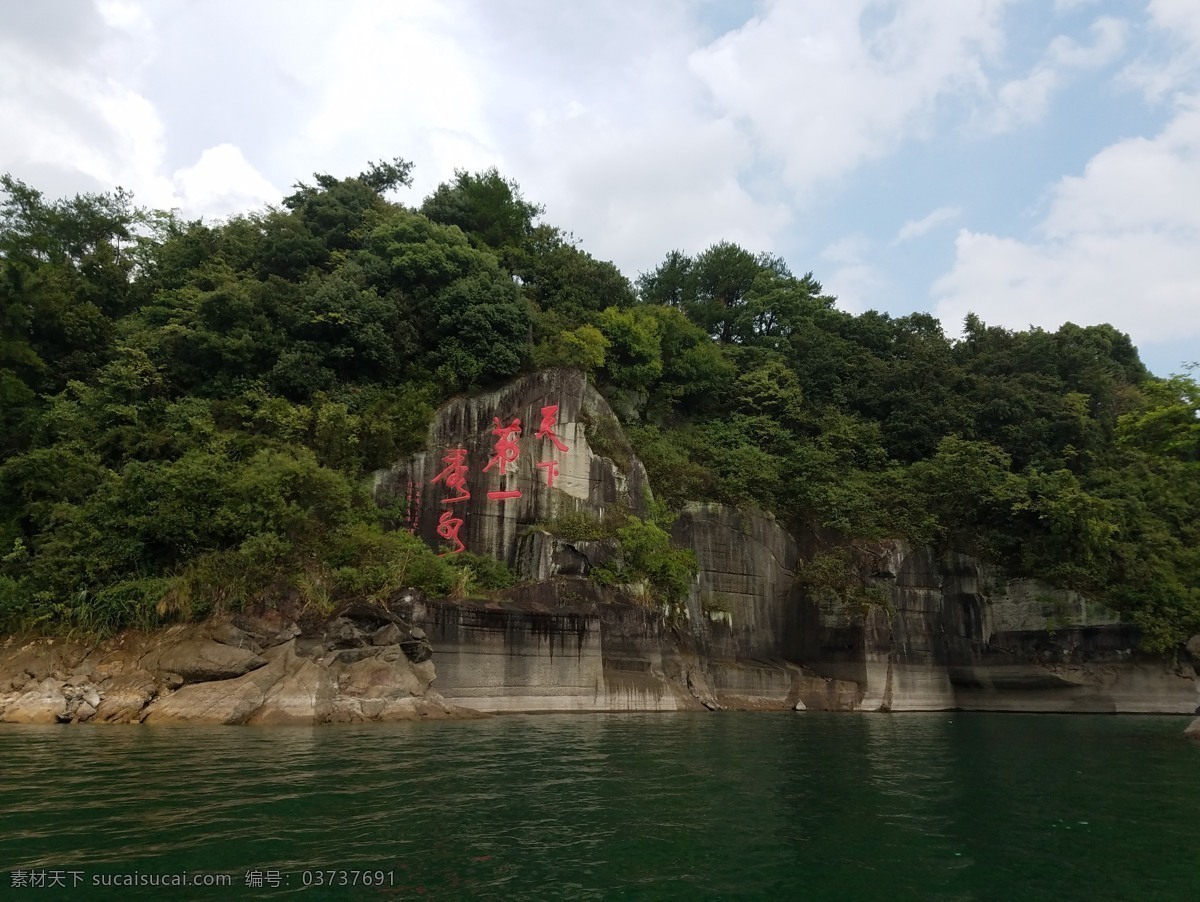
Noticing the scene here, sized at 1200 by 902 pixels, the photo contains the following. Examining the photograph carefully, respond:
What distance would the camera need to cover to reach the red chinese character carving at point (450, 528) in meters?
20.5

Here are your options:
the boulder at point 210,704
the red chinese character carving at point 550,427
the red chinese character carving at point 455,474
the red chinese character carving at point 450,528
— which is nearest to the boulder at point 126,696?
the boulder at point 210,704

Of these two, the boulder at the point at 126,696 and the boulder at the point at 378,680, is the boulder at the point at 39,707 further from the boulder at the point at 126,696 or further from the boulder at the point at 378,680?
the boulder at the point at 378,680

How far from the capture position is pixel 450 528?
20641 mm

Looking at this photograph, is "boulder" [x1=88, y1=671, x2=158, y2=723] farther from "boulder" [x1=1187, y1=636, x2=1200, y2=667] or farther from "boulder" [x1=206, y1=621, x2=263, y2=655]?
"boulder" [x1=1187, y1=636, x2=1200, y2=667]

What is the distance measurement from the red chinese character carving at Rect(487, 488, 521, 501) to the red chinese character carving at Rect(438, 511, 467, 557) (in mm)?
1117

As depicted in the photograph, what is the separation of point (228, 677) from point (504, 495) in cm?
883

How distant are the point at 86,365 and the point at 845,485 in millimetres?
25578

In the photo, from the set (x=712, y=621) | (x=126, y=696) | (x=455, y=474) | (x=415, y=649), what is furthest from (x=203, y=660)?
(x=712, y=621)

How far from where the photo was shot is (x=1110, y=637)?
23.9 m

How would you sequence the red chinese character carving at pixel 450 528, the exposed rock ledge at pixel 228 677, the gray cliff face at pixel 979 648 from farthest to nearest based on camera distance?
the gray cliff face at pixel 979 648 < the red chinese character carving at pixel 450 528 < the exposed rock ledge at pixel 228 677

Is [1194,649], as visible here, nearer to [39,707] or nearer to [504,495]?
[504,495]

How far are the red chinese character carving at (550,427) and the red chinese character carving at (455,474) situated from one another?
245cm

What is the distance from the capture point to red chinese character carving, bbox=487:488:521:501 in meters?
21.4

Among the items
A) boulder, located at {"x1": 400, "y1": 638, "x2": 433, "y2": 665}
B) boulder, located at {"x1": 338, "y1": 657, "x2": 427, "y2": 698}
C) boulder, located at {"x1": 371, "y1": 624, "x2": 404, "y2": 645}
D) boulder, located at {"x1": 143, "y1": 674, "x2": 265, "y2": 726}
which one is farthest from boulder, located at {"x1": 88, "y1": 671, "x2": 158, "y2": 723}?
boulder, located at {"x1": 400, "y1": 638, "x2": 433, "y2": 665}
